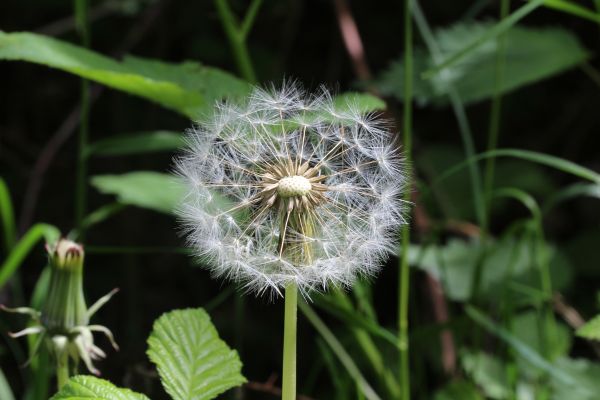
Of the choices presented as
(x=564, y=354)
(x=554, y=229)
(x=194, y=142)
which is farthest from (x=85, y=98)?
(x=554, y=229)

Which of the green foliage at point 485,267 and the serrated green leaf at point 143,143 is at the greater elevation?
the serrated green leaf at point 143,143

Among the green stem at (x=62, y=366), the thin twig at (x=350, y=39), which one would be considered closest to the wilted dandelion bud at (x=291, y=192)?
the green stem at (x=62, y=366)

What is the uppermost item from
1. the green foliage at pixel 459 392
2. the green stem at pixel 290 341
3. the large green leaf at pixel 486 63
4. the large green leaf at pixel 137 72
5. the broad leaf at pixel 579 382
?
the large green leaf at pixel 486 63

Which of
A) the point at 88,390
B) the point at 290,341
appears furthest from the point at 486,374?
the point at 88,390

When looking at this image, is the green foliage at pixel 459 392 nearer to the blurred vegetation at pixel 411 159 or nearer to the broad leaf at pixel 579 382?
the blurred vegetation at pixel 411 159

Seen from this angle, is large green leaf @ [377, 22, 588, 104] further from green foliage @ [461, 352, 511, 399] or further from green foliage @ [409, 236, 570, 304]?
green foliage @ [461, 352, 511, 399]

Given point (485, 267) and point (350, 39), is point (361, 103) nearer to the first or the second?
point (485, 267)
